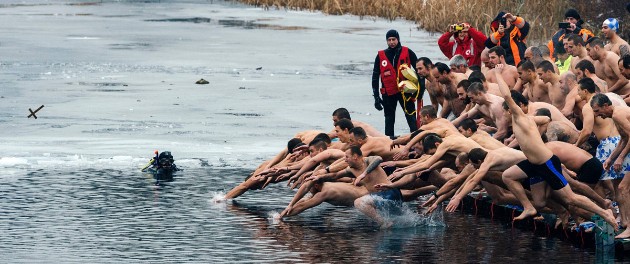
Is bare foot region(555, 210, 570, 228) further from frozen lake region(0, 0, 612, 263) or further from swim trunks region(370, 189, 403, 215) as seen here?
swim trunks region(370, 189, 403, 215)

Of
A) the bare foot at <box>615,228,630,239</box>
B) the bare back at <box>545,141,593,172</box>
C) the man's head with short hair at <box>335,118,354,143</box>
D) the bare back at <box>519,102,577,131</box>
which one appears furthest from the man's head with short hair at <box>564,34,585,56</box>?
the bare foot at <box>615,228,630,239</box>

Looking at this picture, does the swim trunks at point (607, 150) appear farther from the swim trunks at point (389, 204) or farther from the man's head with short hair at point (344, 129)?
the man's head with short hair at point (344, 129)

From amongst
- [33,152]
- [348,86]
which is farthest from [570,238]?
[348,86]

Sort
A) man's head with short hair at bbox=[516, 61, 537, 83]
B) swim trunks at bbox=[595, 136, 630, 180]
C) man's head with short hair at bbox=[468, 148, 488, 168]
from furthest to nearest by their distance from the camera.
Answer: man's head with short hair at bbox=[516, 61, 537, 83], man's head with short hair at bbox=[468, 148, 488, 168], swim trunks at bbox=[595, 136, 630, 180]

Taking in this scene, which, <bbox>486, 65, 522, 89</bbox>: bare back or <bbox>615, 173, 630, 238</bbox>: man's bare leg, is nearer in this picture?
<bbox>615, 173, 630, 238</bbox>: man's bare leg

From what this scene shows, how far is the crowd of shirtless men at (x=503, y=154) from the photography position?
1661 cm

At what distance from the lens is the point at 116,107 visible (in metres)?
29.3

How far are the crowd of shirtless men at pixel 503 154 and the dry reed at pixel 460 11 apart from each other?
57.5 ft

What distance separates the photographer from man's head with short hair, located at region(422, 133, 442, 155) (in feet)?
60.1

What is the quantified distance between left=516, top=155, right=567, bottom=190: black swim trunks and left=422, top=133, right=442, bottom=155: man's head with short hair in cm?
179

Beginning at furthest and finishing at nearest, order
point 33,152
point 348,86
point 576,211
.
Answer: point 348,86, point 33,152, point 576,211

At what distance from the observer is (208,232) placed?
57.5 ft

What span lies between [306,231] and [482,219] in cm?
228

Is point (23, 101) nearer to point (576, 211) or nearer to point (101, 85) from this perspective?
point (101, 85)
